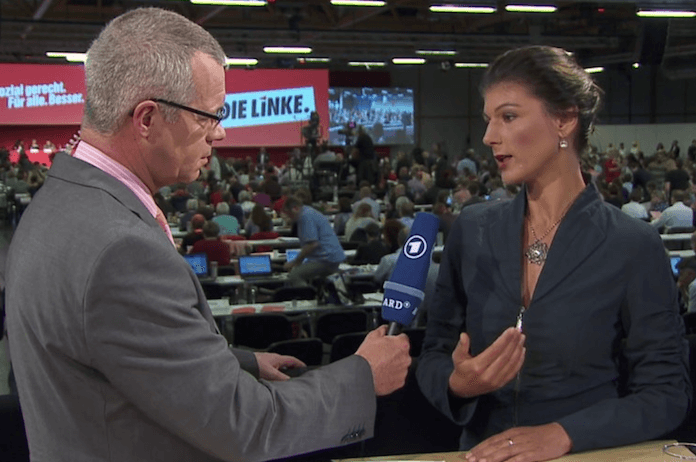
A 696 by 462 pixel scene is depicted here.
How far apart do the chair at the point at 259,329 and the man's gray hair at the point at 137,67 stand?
580 cm

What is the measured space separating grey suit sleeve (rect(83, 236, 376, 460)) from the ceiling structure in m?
15.5

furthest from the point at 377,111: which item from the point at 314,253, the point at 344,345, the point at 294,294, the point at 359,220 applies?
the point at 344,345

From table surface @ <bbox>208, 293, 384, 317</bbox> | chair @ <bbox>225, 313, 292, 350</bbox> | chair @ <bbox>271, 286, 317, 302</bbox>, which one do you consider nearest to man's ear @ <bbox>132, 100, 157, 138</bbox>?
chair @ <bbox>225, 313, 292, 350</bbox>

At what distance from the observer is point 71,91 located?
22.5 metres

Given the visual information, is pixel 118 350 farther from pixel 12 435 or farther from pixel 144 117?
pixel 12 435

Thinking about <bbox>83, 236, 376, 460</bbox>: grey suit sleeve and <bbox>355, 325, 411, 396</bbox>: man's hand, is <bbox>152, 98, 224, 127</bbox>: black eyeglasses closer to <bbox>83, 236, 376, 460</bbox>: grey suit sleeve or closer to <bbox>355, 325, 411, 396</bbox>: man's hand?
<bbox>83, 236, 376, 460</bbox>: grey suit sleeve

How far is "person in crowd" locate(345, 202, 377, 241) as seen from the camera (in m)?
11.4

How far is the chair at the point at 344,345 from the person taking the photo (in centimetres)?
607

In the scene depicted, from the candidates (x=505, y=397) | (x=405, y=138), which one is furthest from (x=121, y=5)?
(x=505, y=397)

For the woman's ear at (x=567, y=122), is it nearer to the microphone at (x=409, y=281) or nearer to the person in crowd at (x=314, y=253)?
the microphone at (x=409, y=281)

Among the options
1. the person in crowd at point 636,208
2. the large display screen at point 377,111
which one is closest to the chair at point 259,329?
the person in crowd at point 636,208

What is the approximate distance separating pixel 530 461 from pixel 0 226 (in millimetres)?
17065

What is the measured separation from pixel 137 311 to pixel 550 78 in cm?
107

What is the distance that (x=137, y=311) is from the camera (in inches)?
43.1
